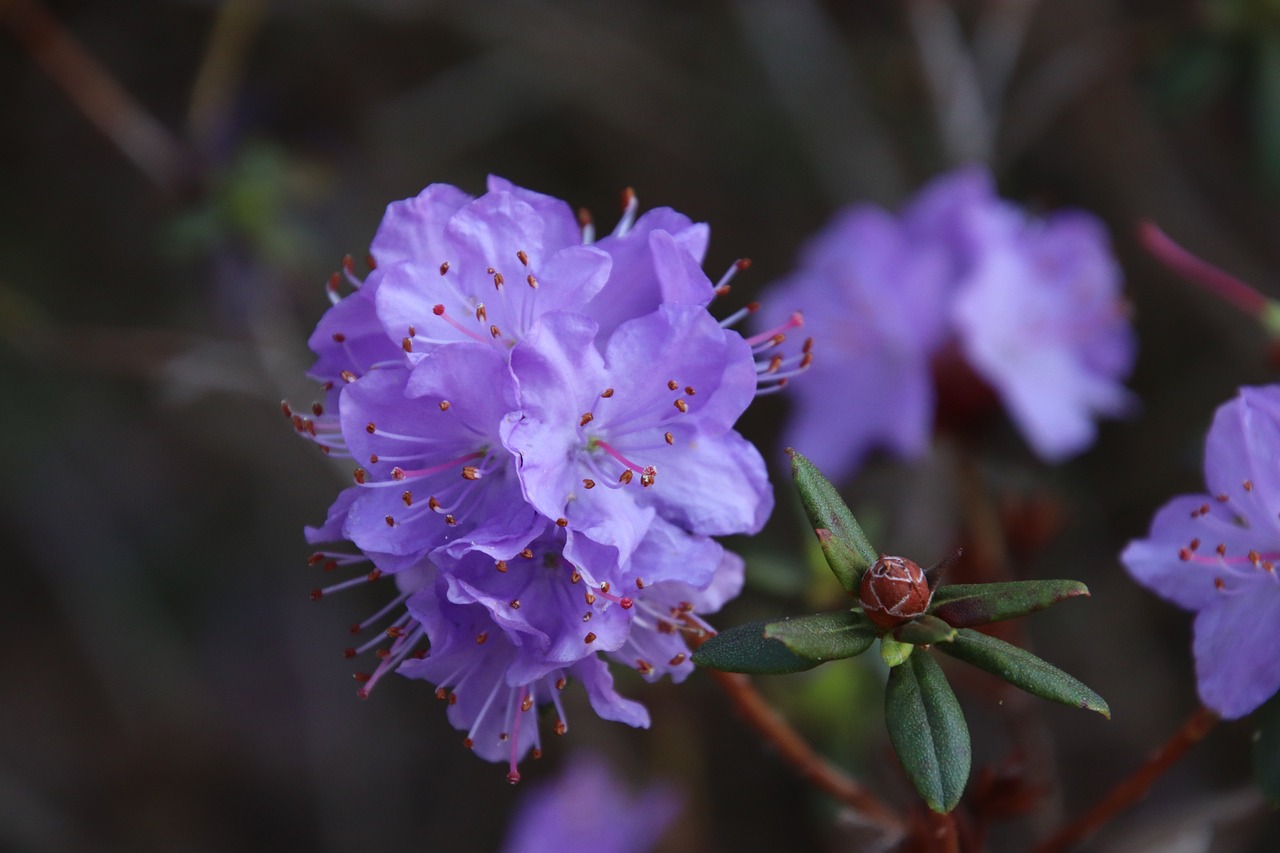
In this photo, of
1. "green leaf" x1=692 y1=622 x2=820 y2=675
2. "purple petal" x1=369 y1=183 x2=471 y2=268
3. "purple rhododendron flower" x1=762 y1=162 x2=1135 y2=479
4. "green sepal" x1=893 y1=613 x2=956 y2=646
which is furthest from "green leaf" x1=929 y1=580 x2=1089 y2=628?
"purple rhododendron flower" x1=762 y1=162 x2=1135 y2=479

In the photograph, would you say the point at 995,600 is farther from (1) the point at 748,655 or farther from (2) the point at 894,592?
(1) the point at 748,655

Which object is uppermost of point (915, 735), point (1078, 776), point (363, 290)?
point (363, 290)

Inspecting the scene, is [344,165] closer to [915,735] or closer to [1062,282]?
[1062,282]

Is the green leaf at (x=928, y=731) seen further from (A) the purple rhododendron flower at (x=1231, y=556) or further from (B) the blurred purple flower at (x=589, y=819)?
(B) the blurred purple flower at (x=589, y=819)

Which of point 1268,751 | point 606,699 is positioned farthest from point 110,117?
point 1268,751

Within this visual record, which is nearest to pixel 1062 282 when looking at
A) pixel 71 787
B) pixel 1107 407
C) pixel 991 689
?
pixel 1107 407

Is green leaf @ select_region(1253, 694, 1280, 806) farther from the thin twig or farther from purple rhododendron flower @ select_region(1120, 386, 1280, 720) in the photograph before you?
the thin twig
